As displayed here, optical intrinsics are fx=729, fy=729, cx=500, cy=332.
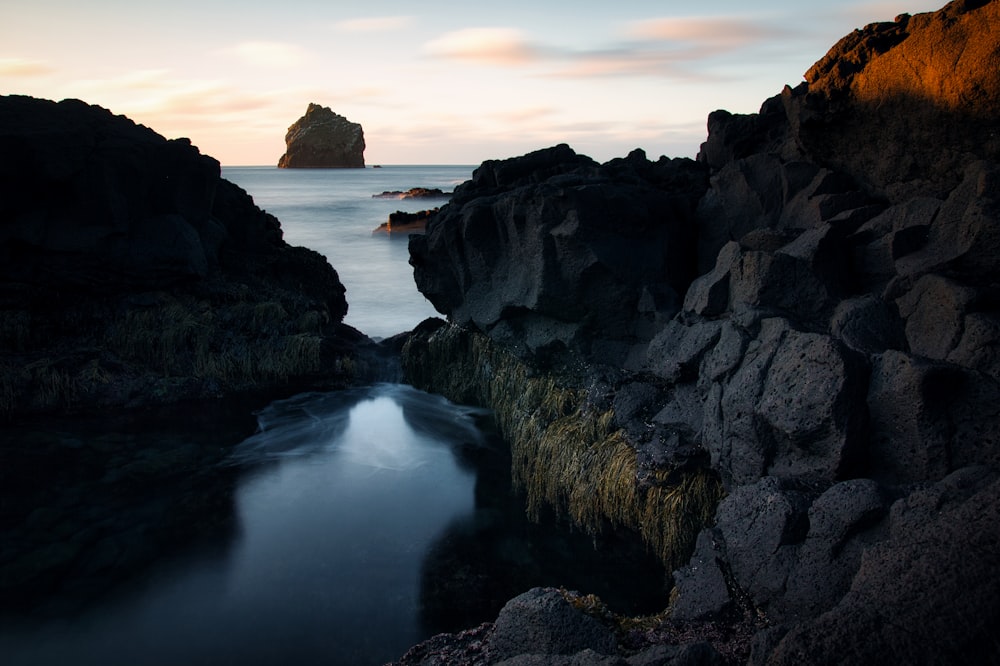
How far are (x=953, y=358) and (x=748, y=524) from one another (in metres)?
2.12

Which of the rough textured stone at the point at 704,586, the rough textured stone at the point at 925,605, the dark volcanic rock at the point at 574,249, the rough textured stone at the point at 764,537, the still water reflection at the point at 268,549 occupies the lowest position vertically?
the still water reflection at the point at 268,549

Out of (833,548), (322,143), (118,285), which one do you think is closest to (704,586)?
(833,548)

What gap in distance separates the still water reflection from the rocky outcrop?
5.18 feet

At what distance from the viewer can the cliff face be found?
13.3 feet

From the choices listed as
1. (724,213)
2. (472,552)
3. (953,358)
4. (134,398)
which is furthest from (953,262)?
(134,398)

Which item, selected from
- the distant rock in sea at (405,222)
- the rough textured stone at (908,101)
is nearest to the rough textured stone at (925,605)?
the rough textured stone at (908,101)

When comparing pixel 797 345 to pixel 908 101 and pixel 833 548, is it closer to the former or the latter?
pixel 833 548

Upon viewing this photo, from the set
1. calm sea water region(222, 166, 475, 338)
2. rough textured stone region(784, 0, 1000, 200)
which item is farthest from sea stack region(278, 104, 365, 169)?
rough textured stone region(784, 0, 1000, 200)

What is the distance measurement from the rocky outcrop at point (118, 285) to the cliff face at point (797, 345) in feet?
13.7

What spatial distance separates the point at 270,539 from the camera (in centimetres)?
848

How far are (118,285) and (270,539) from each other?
706 cm

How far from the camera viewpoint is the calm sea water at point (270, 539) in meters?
6.79

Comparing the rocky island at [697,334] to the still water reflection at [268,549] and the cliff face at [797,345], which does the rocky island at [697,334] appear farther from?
the still water reflection at [268,549]

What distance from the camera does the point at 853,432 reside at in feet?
17.7
